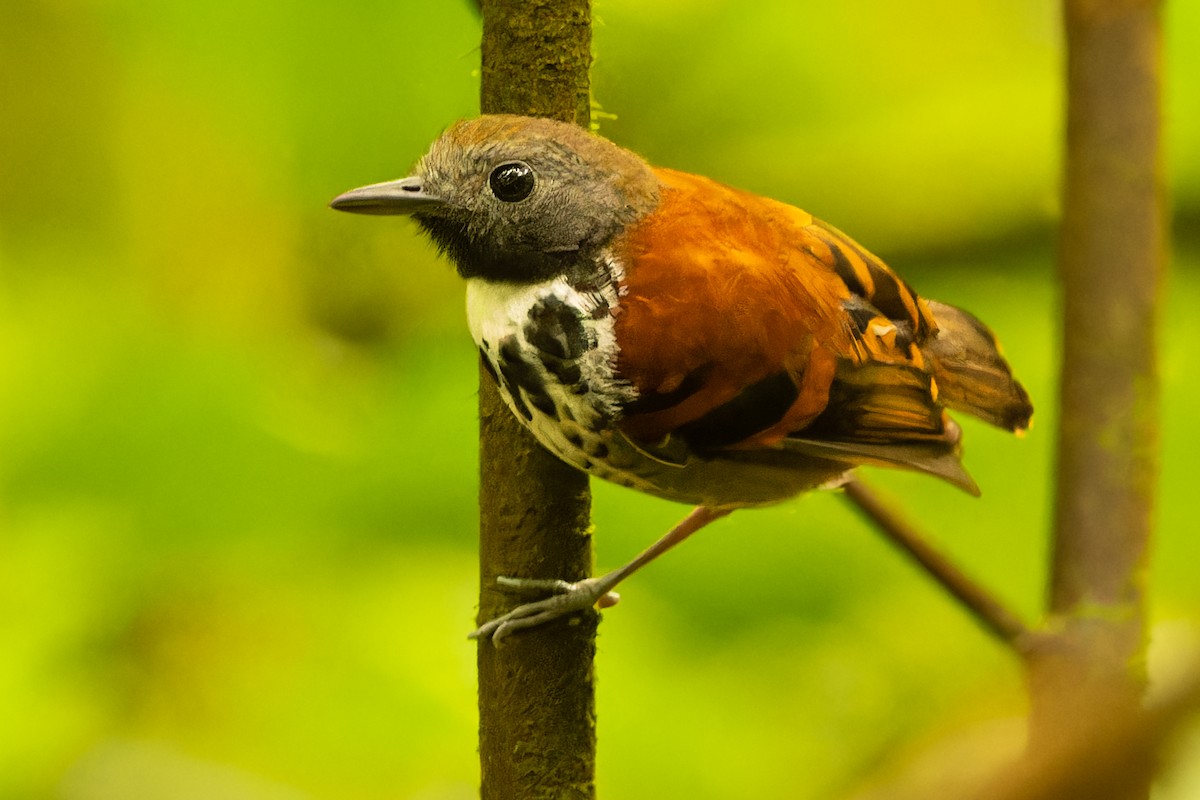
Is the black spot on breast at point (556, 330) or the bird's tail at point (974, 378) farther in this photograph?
the bird's tail at point (974, 378)

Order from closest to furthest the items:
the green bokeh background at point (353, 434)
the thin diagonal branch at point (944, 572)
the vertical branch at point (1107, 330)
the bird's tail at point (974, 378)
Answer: the vertical branch at point (1107, 330)
the thin diagonal branch at point (944, 572)
the bird's tail at point (974, 378)
the green bokeh background at point (353, 434)

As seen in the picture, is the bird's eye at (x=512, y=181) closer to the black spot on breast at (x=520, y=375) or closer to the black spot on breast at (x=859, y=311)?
the black spot on breast at (x=520, y=375)

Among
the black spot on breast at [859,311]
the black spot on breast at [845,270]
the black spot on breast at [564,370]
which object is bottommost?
the black spot on breast at [564,370]

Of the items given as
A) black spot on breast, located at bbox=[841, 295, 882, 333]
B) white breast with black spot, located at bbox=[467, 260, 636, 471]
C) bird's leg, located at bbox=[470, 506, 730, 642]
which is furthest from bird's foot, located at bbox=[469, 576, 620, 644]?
black spot on breast, located at bbox=[841, 295, 882, 333]

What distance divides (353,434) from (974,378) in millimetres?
995

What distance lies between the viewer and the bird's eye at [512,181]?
116cm

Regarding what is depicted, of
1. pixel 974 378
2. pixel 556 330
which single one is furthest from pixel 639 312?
pixel 974 378

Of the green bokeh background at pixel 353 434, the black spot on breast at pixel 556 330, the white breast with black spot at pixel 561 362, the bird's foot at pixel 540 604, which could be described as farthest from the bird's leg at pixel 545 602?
the green bokeh background at pixel 353 434

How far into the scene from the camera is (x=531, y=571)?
4.26ft

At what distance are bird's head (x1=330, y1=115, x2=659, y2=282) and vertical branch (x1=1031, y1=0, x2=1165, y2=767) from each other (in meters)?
0.42

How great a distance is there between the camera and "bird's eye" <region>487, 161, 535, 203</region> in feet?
3.82

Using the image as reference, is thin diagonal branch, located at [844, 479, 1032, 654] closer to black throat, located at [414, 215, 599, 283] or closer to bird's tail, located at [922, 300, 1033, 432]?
bird's tail, located at [922, 300, 1033, 432]

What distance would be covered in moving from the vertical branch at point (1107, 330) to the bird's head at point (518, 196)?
421 millimetres

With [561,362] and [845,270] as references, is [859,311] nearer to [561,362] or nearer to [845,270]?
[845,270]
